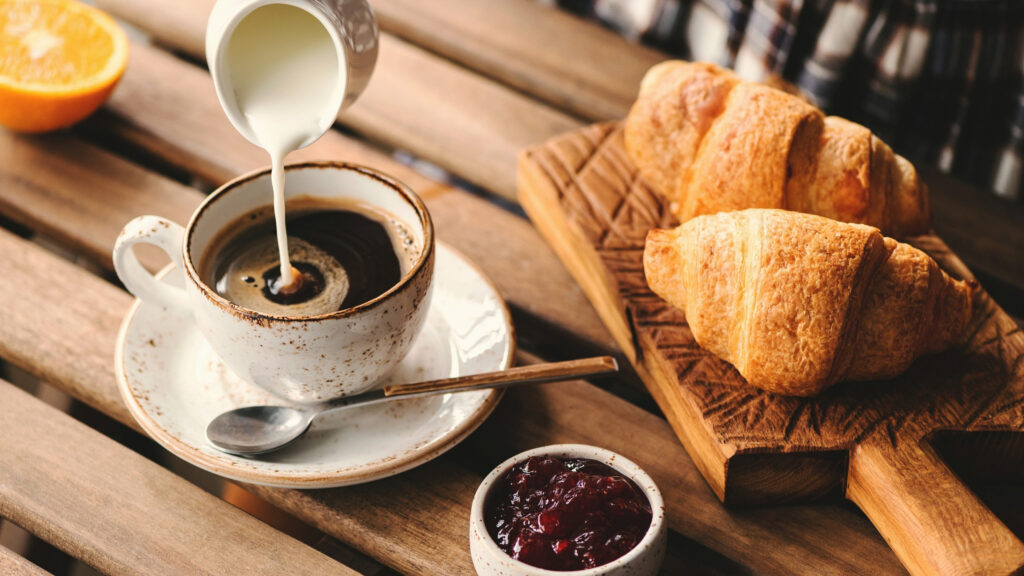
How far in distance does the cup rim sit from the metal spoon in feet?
0.41

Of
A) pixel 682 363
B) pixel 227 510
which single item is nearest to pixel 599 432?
pixel 682 363

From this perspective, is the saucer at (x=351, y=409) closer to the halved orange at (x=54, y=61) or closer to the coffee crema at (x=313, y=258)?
the coffee crema at (x=313, y=258)

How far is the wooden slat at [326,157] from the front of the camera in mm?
1454

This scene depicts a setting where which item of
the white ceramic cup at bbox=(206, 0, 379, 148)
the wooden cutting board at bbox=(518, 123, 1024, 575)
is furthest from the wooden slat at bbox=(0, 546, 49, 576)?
the wooden cutting board at bbox=(518, 123, 1024, 575)

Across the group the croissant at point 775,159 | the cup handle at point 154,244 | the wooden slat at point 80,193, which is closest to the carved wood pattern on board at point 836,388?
the croissant at point 775,159

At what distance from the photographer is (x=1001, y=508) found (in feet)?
3.83

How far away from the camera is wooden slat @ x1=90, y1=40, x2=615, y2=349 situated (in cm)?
145

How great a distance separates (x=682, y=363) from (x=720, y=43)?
114 cm

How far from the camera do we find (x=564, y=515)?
3.27ft

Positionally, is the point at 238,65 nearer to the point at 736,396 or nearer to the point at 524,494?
the point at 524,494

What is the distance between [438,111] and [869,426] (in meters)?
1.00

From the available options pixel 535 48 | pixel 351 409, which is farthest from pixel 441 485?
pixel 535 48

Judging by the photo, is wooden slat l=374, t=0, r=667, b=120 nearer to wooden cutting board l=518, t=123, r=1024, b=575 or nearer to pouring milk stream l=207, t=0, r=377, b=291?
wooden cutting board l=518, t=123, r=1024, b=575

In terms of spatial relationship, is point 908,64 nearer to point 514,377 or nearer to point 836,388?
point 836,388
